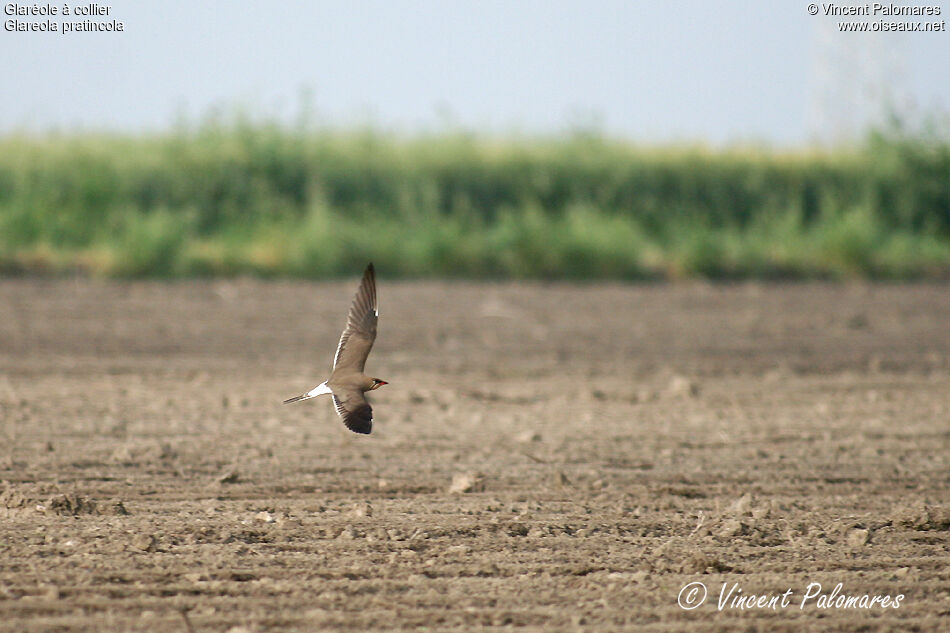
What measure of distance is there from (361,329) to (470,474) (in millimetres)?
1314

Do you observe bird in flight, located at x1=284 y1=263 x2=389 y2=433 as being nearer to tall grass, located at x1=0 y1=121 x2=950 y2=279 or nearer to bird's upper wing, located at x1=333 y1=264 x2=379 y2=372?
bird's upper wing, located at x1=333 y1=264 x2=379 y2=372

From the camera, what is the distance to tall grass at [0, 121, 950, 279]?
1411 centimetres

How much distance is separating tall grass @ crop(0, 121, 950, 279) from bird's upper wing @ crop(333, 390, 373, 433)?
933 cm

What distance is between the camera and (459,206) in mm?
Answer: 16266

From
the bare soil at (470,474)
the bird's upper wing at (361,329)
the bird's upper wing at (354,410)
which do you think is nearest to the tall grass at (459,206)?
the bare soil at (470,474)

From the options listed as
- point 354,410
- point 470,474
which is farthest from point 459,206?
point 354,410

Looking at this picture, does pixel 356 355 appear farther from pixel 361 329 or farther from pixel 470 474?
pixel 470 474

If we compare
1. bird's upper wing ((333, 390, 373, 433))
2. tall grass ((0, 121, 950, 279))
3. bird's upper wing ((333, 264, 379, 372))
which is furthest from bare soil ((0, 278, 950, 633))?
tall grass ((0, 121, 950, 279))

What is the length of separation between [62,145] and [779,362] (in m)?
11.5

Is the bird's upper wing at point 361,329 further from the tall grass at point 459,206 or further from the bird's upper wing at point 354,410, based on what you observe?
the tall grass at point 459,206

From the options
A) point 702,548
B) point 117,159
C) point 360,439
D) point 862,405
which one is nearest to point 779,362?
point 862,405

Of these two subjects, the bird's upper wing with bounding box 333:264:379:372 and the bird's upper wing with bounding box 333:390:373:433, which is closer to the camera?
the bird's upper wing with bounding box 333:390:373:433

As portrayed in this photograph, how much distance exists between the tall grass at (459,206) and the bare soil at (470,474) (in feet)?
9.15

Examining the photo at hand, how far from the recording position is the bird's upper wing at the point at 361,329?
480 cm
